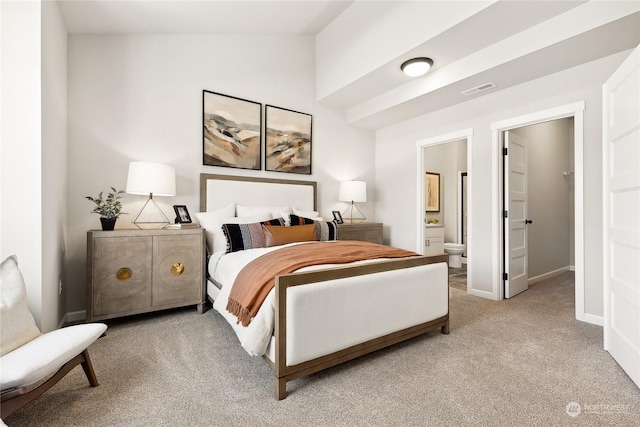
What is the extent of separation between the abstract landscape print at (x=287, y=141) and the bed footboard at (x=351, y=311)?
94.7 inches

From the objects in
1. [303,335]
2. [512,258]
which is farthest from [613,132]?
[303,335]

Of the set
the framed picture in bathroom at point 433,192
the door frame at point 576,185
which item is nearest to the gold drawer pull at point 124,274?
the door frame at point 576,185

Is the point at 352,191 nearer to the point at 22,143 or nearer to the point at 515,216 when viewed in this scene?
the point at 515,216

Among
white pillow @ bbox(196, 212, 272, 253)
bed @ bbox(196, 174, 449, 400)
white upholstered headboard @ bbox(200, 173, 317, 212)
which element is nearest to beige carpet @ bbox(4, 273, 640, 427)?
bed @ bbox(196, 174, 449, 400)

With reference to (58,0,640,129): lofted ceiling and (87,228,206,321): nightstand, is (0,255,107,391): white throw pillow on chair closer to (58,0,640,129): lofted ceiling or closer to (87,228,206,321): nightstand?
(87,228,206,321): nightstand

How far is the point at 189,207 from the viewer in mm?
3365

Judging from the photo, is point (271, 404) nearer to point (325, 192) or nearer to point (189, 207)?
point (189, 207)

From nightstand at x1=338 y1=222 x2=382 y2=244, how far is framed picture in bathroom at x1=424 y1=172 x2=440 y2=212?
1.77 meters

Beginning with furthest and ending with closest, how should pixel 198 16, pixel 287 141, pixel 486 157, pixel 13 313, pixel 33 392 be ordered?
pixel 287 141 < pixel 486 157 < pixel 198 16 < pixel 13 313 < pixel 33 392

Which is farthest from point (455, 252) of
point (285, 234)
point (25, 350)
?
point (25, 350)

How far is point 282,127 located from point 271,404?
3.29 meters

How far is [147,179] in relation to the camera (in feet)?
9.02

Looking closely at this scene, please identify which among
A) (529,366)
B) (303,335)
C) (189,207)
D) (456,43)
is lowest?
(529,366)

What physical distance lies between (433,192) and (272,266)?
15.3ft
